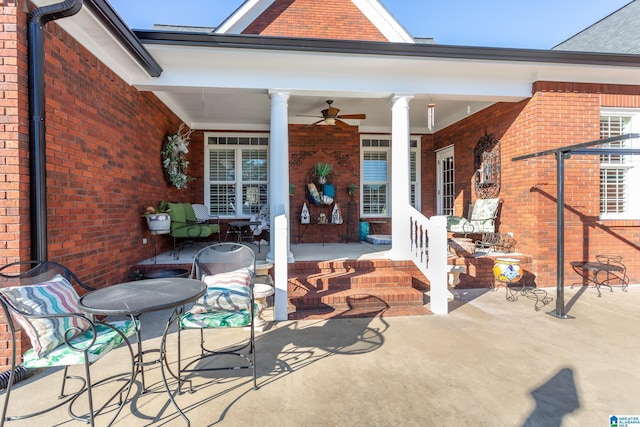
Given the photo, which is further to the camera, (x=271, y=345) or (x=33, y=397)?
(x=271, y=345)

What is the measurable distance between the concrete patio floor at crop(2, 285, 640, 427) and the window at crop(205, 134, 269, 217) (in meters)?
4.26

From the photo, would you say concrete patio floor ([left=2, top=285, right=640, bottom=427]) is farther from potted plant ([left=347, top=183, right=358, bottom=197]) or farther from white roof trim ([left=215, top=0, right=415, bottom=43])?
white roof trim ([left=215, top=0, right=415, bottom=43])

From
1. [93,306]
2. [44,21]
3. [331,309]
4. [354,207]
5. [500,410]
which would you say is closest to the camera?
[93,306]

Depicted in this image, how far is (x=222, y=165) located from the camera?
768 cm

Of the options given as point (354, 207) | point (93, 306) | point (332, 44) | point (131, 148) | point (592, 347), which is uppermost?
point (332, 44)

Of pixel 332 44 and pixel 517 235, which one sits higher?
pixel 332 44

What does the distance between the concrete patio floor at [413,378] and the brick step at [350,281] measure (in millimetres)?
713

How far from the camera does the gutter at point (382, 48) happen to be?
385 cm

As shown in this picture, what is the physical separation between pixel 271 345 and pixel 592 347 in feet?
9.63

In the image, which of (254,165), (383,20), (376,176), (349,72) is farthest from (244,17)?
(376,176)

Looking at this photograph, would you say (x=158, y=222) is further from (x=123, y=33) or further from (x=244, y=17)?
(x=244, y=17)

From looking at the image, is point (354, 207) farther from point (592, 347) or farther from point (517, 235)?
point (592, 347)

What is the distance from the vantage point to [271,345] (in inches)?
119

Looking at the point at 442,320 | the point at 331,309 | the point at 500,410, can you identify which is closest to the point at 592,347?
the point at 442,320
